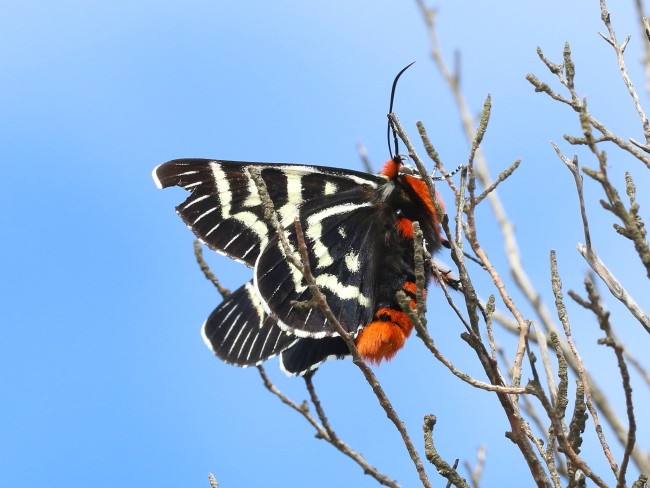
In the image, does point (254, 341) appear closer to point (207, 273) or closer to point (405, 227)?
point (207, 273)

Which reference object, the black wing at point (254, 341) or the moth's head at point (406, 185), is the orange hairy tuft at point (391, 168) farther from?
the black wing at point (254, 341)

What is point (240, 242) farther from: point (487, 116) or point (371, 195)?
point (487, 116)

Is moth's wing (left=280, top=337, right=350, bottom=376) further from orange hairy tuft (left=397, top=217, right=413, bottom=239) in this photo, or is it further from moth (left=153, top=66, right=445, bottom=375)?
orange hairy tuft (left=397, top=217, right=413, bottom=239)

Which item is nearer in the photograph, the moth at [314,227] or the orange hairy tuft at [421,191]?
the moth at [314,227]

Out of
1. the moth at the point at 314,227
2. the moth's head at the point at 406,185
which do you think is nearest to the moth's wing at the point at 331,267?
the moth at the point at 314,227

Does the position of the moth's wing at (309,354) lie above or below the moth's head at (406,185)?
below

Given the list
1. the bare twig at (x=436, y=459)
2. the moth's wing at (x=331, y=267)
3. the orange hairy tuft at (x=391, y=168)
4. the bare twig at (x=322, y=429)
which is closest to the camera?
the bare twig at (x=436, y=459)

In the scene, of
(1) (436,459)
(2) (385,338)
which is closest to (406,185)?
(2) (385,338)
